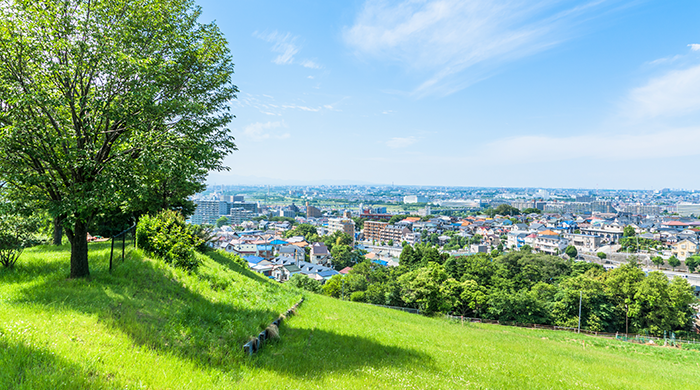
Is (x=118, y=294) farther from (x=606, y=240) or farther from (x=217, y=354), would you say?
(x=606, y=240)

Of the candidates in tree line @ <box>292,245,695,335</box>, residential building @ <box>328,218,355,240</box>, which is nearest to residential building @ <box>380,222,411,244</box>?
residential building @ <box>328,218,355,240</box>

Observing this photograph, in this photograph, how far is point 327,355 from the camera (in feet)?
22.0

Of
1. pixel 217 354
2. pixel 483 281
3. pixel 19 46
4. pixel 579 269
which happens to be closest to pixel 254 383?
pixel 217 354

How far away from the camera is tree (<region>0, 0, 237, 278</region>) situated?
6.62 m

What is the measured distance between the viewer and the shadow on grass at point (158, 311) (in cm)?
555

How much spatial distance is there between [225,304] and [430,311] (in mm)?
24259

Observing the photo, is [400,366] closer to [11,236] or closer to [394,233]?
[11,236]

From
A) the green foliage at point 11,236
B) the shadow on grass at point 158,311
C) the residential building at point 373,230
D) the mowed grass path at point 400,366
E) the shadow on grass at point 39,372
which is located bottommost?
the residential building at point 373,230

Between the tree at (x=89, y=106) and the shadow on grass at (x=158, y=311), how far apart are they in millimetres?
1070

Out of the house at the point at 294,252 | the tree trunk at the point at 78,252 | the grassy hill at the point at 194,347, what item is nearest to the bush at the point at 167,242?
the grassy hill at the point at 194,347

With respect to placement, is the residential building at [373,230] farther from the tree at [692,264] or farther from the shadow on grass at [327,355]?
the shadow on grass at [327,355]

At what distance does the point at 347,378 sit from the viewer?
5.60m

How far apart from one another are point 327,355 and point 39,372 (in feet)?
14.5

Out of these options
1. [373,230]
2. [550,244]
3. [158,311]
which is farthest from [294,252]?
[158,311]
